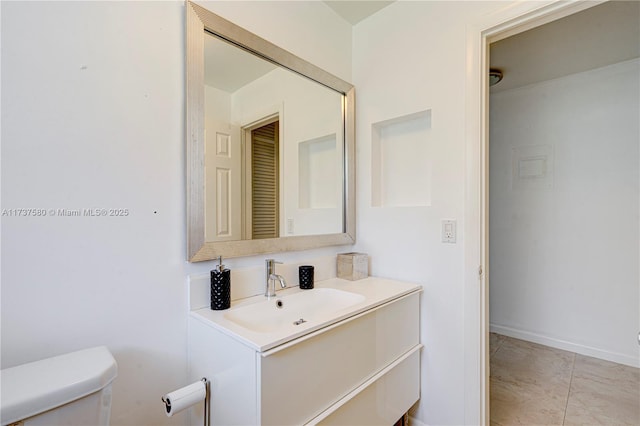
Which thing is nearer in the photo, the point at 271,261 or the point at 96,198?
the point at 96,198

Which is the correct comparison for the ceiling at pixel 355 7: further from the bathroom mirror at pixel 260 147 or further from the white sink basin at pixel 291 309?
the white sink basin at pixel 291 309

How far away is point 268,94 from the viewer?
148 cm

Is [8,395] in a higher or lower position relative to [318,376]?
higher

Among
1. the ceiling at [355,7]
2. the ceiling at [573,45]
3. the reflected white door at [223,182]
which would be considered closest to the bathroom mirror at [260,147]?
the reflected white door at [223,182]

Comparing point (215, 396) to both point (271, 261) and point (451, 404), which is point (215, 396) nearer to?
point (271, 261)

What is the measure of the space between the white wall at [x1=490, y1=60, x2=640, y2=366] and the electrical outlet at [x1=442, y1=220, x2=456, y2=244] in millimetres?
1756

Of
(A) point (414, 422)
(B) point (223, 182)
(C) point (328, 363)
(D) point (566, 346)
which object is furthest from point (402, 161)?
(D) point (566, 346)

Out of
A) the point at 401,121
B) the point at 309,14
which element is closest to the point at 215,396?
the point at 401,121

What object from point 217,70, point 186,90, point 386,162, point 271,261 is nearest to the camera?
point 186,90

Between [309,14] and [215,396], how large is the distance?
1.86 meters

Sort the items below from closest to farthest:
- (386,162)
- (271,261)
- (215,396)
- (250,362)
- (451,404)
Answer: (250,362) → (215,396) → (271,261) → (451,404) → (386,162)

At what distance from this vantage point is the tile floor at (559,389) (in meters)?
1.71

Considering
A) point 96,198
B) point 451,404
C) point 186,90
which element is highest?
point 186,90

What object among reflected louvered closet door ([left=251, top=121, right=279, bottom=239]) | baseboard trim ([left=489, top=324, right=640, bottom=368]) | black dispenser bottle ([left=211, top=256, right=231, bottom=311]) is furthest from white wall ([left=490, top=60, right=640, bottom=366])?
black dispenser bottle ([left=211, top=256, right=231, bottom=311])
